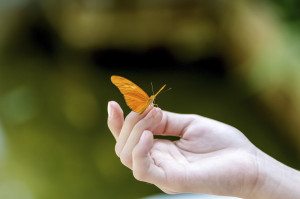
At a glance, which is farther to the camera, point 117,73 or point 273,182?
point 117,73

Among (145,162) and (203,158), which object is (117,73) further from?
(145,162)

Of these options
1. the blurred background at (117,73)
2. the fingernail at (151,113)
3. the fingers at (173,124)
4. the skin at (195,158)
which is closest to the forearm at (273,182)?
the skin at (195,158)

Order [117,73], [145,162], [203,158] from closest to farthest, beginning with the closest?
[145,162], [203,158], [117,73]

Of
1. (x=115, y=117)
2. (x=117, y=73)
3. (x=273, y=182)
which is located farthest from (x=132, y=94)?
(x=117, y=73)

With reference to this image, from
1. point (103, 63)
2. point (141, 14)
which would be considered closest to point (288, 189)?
point (103, 63)

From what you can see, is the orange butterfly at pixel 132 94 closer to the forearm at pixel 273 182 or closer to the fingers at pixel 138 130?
the fingers at pixel 138 130

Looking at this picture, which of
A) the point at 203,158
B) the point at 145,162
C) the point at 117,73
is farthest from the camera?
the point at 117,73

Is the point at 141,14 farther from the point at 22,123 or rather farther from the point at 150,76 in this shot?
the point at 22,123
